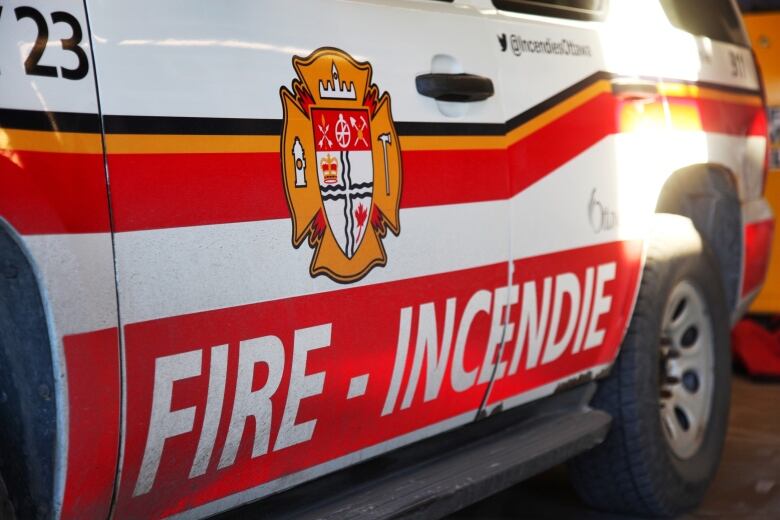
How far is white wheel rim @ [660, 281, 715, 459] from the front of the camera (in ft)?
11.3

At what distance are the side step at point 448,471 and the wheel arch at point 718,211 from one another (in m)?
0.88

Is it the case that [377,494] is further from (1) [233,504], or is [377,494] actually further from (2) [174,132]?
(2) [174,132]

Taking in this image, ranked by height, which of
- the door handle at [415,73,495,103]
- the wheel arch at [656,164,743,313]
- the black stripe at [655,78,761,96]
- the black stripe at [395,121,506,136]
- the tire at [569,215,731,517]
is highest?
the black stripe at [655,78,761,96]

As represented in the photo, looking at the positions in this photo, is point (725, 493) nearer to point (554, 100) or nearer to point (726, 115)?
point (726, 115)

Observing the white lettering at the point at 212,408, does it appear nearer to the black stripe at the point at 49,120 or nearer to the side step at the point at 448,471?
the side step at the point at 448,471

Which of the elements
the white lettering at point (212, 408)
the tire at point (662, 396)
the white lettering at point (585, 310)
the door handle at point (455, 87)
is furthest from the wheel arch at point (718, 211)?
the white lettering at point (212, 408)

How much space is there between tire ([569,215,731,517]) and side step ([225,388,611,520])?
0.47 ft

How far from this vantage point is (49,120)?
161 centimetres

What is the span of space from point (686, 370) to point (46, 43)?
2.48 meters

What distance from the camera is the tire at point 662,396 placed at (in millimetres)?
3236

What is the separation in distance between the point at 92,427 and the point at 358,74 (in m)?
0.84

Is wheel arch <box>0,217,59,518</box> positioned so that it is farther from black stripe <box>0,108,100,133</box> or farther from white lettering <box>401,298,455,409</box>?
white lettering <box>401,298,455,409</box>

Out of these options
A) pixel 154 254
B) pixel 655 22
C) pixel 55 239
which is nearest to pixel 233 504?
pixel 154 254

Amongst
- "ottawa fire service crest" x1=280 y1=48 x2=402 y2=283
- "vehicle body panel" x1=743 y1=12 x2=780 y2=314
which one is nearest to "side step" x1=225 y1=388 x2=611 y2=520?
"ottawa fire service crest" x1=280 y1=48 x2=402 y2=283
